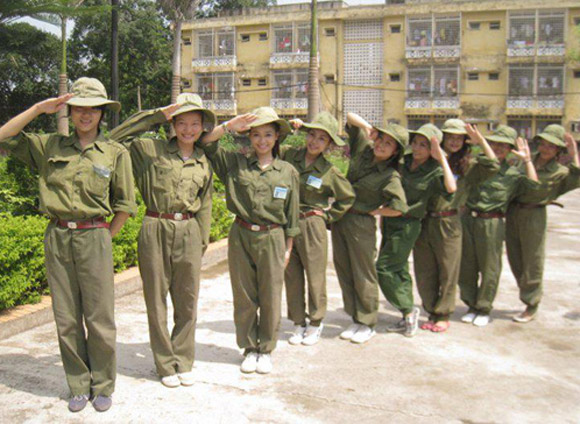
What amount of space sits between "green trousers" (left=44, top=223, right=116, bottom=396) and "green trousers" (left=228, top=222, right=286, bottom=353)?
3.08ft

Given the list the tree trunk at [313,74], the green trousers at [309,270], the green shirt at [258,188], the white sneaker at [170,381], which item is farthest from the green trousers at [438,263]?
the tree trunk at [313,74]

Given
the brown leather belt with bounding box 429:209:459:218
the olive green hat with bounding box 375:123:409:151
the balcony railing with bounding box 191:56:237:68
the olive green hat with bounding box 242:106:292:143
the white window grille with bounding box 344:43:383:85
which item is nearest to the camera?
the olive green hat with bounding box 242:106:292:143

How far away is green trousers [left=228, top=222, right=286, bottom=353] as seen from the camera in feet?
14.1

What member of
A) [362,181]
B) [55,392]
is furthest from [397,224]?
[55,392]

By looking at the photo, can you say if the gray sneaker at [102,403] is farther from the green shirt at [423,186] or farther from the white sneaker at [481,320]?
the white sneaker at [481,320]

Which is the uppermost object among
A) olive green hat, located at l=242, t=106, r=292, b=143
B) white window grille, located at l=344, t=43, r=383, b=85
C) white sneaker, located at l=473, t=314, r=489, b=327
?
white window grille, located at l=344, t=43, r=383, b=85

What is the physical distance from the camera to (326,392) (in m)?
4.00

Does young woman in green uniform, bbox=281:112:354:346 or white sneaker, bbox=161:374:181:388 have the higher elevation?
young woman in green uniform, bbox=281:112:354:346

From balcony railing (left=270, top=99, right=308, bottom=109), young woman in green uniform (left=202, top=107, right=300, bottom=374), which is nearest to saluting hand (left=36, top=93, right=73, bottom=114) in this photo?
young woman in green uniform (left=202, top=107, right=300, bottom=374)

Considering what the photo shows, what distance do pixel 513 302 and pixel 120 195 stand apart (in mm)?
4437

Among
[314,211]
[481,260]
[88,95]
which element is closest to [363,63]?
[481,260]

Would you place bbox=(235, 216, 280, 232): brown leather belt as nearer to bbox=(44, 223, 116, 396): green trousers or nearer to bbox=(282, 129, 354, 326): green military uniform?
bbox=(282, 129, 354, 326): green military uniform

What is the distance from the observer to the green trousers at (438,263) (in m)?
5.38

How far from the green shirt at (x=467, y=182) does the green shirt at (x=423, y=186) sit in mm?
112
